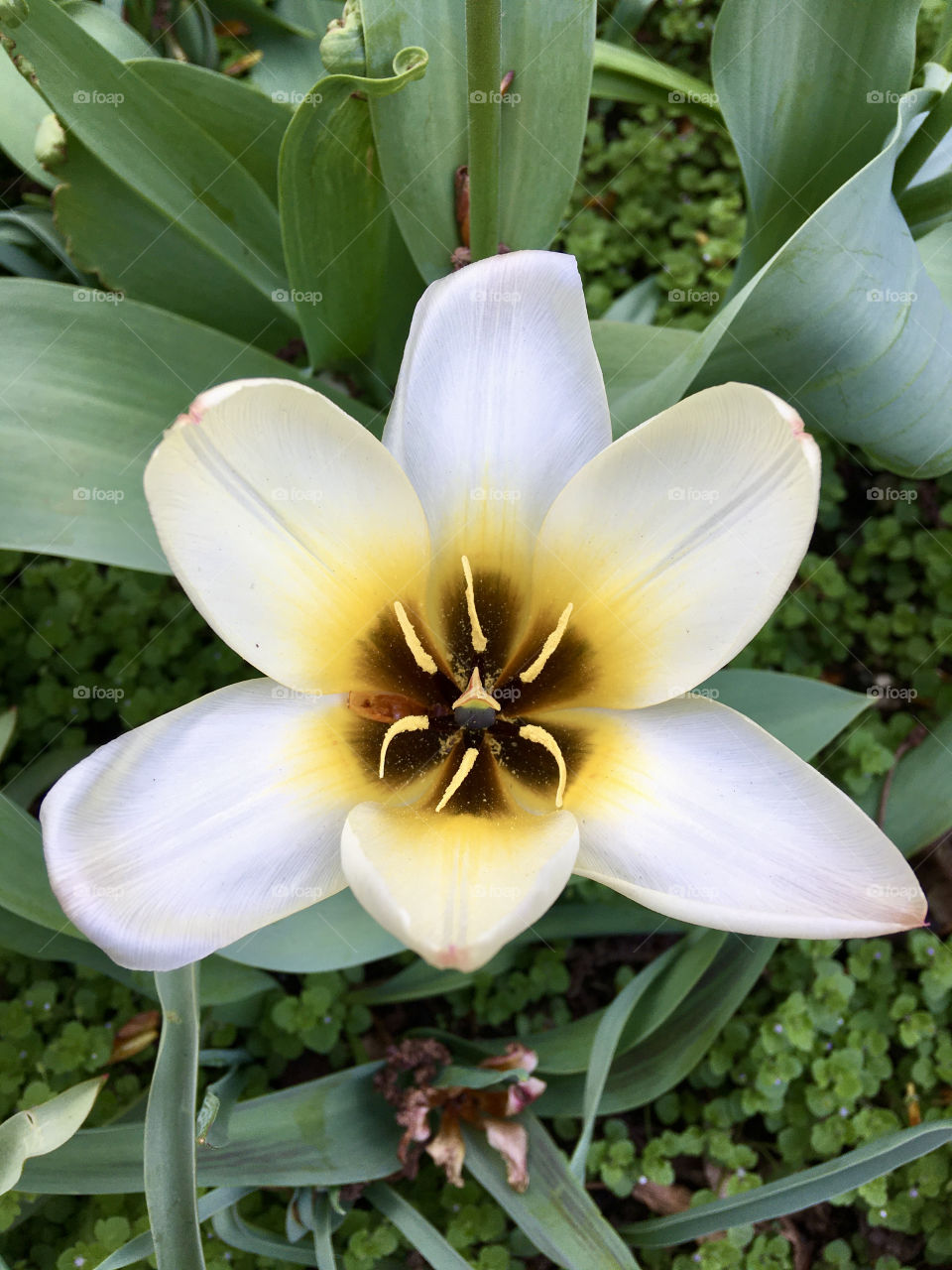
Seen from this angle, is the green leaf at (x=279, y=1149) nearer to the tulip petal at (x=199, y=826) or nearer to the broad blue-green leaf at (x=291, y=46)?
the tulip petal at (x=199, y=826)

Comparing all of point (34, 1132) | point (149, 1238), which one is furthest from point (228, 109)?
point (149, 1238)

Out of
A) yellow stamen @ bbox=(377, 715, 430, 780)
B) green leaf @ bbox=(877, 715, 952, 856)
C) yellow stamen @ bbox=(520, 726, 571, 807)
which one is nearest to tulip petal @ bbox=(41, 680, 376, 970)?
yellow stamen @ bbox=(377, 715, 430, 780)

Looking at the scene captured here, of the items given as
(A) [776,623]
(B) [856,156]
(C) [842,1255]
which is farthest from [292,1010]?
(B) [856,156]

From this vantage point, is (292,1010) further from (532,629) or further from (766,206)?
(766,206)

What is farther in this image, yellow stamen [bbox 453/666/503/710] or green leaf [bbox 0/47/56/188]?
green leaf [bbox 0/47/56/188]

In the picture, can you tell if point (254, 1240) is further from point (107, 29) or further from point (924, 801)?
point (107, 29)

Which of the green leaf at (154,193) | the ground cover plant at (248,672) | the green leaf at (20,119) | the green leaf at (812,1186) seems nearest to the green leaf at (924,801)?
the ground cover plant at (248,672)

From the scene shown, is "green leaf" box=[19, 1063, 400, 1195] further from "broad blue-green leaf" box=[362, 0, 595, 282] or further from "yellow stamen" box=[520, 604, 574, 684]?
"broad blue-green leaf" box=[362, 0, 595, 282]
